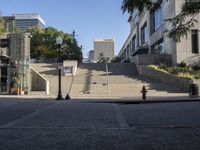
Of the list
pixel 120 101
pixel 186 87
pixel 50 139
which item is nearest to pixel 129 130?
pixel 50 139

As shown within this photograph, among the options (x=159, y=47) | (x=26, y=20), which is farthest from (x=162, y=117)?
(x=26, y=20)

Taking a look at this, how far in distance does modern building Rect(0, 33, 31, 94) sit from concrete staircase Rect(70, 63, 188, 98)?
5.40 meters

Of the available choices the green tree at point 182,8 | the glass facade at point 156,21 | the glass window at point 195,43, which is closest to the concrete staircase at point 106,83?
the glass window at point 195,43

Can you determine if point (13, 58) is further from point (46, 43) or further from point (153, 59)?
point (46, 43)

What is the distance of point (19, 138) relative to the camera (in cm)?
1055

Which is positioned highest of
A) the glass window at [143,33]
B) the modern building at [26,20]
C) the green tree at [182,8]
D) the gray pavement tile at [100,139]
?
the modern building at [26,20]

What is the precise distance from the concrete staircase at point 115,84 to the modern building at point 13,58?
17.7ft

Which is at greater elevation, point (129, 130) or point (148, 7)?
point (148, 7)

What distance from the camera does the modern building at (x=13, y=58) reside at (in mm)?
45469

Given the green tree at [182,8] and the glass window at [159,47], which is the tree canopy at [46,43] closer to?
the glass window at [159,47]

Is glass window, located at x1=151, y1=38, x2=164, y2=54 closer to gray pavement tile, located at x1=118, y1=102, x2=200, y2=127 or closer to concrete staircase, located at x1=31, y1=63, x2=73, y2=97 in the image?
concrete staircase, located at x1=31, y1=63, x2=73, y2=97

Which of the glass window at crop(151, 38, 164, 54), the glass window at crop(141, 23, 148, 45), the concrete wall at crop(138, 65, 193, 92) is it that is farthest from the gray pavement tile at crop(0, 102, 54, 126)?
the glass window at crop(141, 23, 148, 45)

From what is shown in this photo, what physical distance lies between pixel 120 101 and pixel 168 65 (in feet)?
88.2

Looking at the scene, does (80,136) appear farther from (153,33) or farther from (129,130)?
(153,33)
